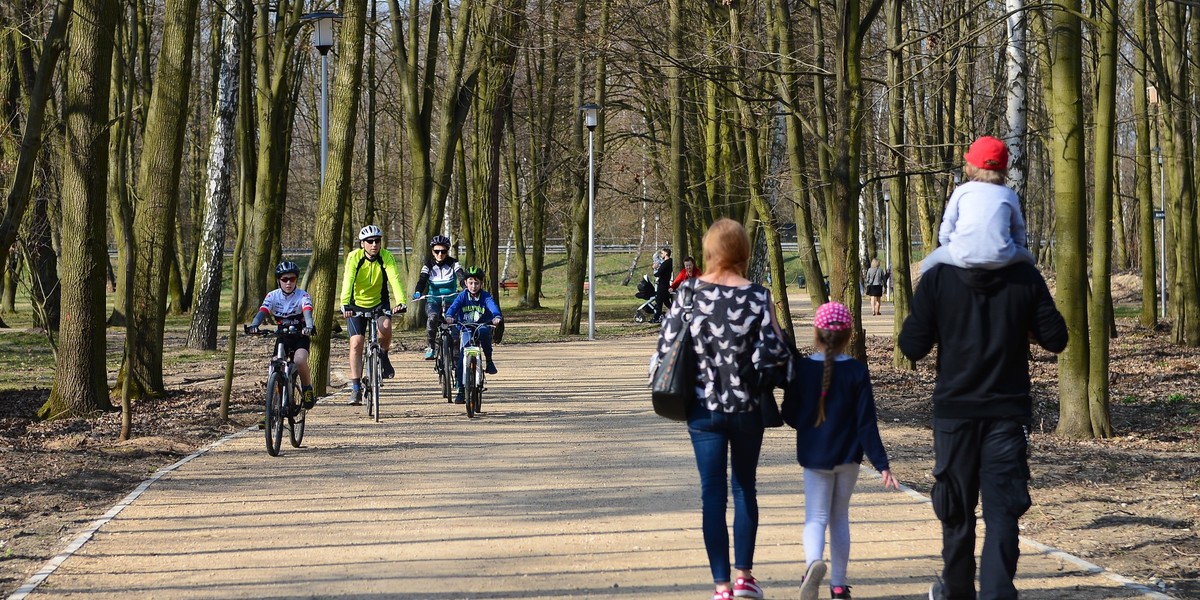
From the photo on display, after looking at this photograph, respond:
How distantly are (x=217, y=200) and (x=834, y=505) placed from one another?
24192mm

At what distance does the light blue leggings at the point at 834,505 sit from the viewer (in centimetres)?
595

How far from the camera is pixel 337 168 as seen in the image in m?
16.8

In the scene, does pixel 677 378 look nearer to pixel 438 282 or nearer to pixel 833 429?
pixel 833 429

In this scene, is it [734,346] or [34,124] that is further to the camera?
[34,124]

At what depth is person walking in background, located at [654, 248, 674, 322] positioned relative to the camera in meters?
33.4

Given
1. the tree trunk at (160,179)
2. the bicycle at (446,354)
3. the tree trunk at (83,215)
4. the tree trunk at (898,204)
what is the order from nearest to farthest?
the tree trunk at (83,215) → the bicycle at (446,354) → the tree trunk at (160,179) → the tree trunk at (898,204)

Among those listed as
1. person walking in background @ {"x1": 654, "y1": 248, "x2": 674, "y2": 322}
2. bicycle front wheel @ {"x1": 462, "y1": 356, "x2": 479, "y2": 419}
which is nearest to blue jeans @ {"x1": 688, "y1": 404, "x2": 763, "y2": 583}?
bicycle front wheel @ {"x1": 462, "y1": 356, "x2": 479, "y2": 419}

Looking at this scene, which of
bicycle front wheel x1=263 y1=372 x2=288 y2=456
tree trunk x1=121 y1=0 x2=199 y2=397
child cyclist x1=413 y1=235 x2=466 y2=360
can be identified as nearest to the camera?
bicycle front wheel x1=263 y1=372 x2=288 y2=456

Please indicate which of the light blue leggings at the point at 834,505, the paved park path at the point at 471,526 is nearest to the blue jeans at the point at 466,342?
the paved park path at the point at 471,526

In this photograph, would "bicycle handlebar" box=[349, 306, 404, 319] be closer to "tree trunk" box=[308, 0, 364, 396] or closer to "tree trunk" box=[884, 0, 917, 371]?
"tree trunk" box=[308, 0, 364, 396]

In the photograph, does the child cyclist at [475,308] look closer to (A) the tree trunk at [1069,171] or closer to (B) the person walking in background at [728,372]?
(A) the tree trunk at [1069,171]

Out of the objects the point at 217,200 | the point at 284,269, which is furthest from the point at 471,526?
the point at 217,200

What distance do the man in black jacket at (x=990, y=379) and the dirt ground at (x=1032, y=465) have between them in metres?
1.32

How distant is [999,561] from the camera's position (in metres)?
5.35
